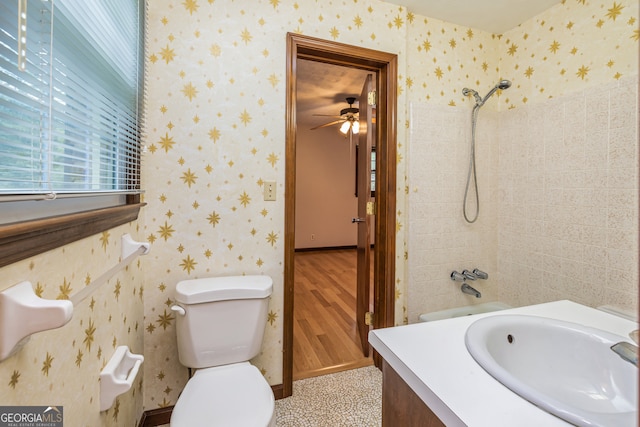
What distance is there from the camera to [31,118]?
0.57 metres

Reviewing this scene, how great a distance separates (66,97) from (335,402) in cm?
181

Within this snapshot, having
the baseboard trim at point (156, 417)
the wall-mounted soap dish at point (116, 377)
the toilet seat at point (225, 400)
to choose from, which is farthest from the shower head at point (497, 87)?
the baseboard trim at point (156, 417)

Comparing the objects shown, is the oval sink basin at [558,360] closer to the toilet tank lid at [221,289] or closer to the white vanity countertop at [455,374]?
the white vanity countertop at [455,374]

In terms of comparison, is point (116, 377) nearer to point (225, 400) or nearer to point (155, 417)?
point (225, 400)

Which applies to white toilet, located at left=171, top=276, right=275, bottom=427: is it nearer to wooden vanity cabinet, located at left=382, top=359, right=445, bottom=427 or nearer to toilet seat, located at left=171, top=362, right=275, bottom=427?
toilet seat, located at left=171, top=362, right=275, bottom=427

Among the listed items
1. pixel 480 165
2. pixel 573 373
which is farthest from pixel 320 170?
pixel 573 373

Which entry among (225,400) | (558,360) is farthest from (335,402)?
(558,360)

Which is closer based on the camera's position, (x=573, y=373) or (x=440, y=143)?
(x=573, y=373)

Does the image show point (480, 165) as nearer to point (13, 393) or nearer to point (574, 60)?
point (574, 60)

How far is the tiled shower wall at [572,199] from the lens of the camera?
1.44m

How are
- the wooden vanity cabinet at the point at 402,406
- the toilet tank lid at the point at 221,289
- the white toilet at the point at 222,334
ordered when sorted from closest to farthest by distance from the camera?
the wooden vanity cabinet at the point at 402,406 → the white toilet at the point at 222,334 → the toilet tank lid at the point at 221,289

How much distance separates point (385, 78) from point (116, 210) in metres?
Answer: 1.68

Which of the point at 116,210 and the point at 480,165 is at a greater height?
the point at 480,165

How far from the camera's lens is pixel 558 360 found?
0.86 meters
